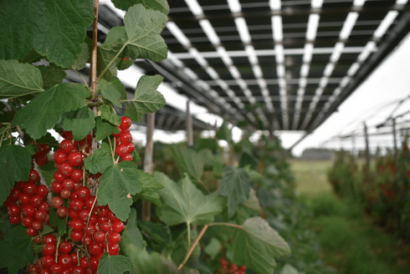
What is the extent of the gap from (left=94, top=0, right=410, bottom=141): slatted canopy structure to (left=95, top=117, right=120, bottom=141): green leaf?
0.50 m

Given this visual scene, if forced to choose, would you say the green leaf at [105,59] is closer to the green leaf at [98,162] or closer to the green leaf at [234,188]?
the green leaf at [98,162]

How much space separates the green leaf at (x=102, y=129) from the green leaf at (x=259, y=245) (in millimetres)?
625

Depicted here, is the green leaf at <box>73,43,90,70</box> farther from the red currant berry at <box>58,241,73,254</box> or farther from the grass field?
the grass field

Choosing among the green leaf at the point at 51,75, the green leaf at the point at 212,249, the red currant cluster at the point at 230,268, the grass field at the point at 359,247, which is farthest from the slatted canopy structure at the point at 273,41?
the grass field at the point at 359,247

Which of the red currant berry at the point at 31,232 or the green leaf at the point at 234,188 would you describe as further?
the green leaf at the point at 234,188

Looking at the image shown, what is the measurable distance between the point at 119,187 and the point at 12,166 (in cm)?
17

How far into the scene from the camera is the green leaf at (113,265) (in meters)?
0.43

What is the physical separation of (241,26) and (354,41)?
1073mm

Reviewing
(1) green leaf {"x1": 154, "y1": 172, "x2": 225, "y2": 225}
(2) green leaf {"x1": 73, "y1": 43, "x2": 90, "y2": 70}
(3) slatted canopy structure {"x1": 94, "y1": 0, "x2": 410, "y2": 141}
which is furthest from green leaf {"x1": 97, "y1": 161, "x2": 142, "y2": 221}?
(3) slatted canopy structure {"x1": 94, "y1": 0, "x2": 410, "y2": 141}

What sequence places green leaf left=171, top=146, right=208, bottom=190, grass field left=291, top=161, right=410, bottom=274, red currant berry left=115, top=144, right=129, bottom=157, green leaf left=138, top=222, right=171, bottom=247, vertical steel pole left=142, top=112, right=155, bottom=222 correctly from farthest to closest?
grass field left=291, top=161, right=410, bottom=274 < green leaf left=171, top=146, right=208, bottom=190 < vertical steel pole left=142, top=112, right=155, bottom=222 < green leaf left=138, top=222, right=171, bottom=247 < red currant berry left=115, top=144, right=129, bottom=157

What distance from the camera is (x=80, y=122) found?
458mm

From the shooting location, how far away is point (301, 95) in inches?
201

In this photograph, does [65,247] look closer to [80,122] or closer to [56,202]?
[56,202]

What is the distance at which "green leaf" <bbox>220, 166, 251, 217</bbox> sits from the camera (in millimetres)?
1042
